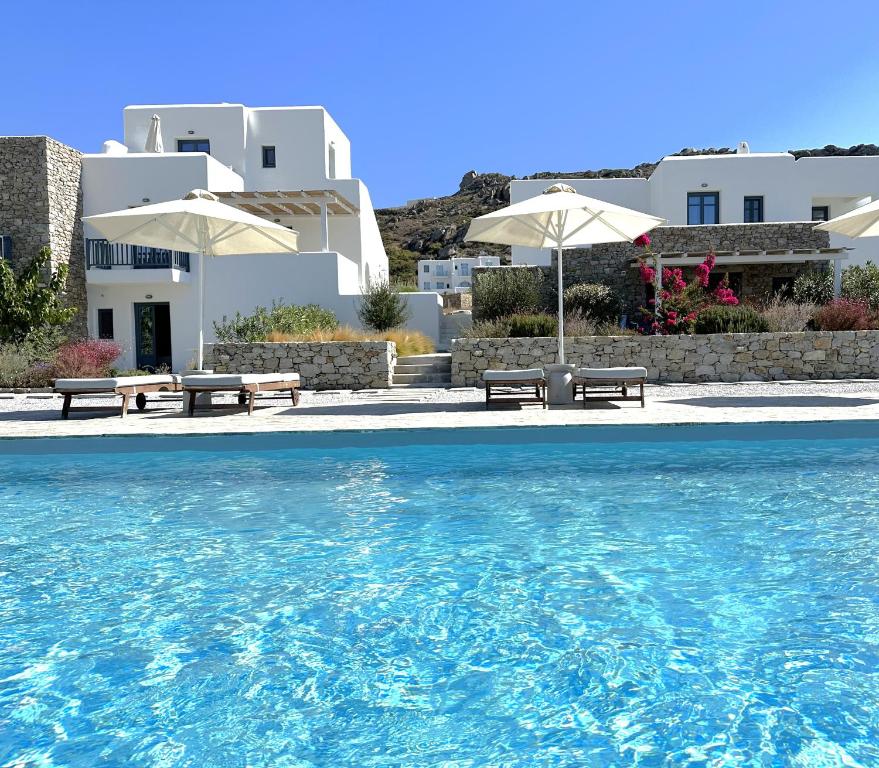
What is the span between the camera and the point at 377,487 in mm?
6418

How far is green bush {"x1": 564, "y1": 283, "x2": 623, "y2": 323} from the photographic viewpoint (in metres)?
19.6

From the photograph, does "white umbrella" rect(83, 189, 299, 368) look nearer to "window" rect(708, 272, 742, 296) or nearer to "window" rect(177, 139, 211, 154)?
"window" rect(708, 272, 742, 296)

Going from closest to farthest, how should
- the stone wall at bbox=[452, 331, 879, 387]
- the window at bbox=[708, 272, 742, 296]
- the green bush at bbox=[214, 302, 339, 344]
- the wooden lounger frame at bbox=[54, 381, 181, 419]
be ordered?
the wooden lounger frame at bbox=[54, 381, 181, 419]
the stone wall at bbox=[452, 331, 879, 387]
the green bush at bbox=[214, 302, 339, 344]
the window at bbox=[708, 272, 742, 296]

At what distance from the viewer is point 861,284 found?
20.5 metres

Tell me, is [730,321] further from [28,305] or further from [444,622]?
[28,305]

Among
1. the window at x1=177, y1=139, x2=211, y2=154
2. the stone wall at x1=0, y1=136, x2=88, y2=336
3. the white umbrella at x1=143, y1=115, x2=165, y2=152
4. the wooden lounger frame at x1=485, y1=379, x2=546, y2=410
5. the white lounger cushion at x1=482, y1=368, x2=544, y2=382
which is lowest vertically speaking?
the wooden lounger frame at x1=485, y1=379, x2=546, y2=410

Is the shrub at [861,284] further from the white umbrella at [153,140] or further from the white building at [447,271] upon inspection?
the white building at [447,271]

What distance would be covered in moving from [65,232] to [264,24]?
9267 millimetres

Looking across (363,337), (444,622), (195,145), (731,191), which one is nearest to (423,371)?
(363,337)

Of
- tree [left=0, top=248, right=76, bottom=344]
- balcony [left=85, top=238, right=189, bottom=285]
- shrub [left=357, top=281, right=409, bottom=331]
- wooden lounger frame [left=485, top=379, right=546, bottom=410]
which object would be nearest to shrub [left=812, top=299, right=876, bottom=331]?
wooden lounger frame [left=485, top=379, right=546, bottom=410]

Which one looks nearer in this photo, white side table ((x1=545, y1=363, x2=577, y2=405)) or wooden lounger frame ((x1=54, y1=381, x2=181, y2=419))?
wooden lounger frame ((x1=54, y1=381, x2=181, y2=419))

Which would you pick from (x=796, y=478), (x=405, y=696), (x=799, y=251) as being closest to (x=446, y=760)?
(x=405, y=696)

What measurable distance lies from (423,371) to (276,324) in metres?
3.66

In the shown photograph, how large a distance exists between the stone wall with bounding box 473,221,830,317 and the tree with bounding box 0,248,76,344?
1128 centimetres
